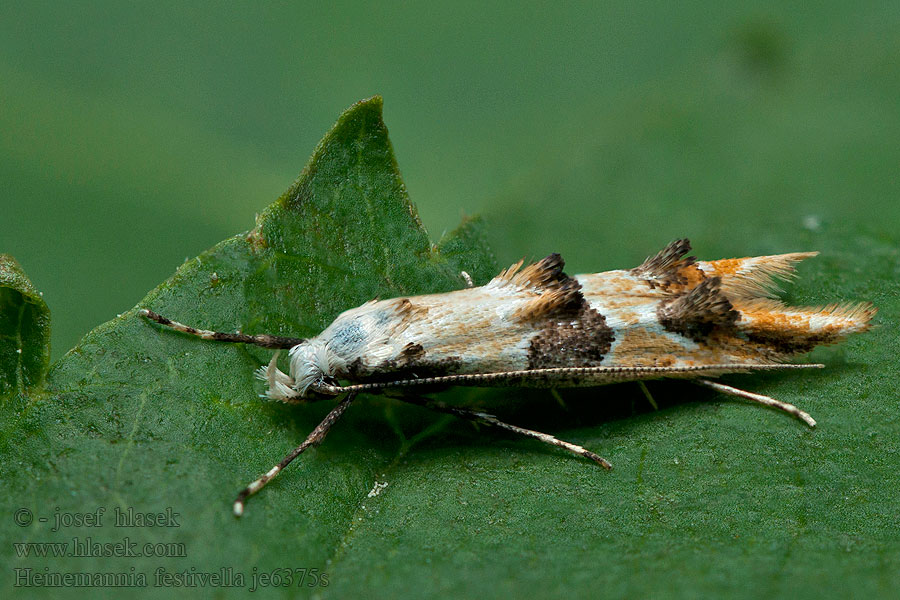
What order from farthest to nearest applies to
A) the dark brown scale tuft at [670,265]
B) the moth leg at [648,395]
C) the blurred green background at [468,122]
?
the blurred green background at [468,122] → the dark brown scale tuft at [670,265] → the moth leg at [648,395]

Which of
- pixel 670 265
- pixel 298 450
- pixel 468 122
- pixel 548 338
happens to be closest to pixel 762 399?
pixel 670 265

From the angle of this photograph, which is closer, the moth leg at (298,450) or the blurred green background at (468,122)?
the moth leg at (298,450)

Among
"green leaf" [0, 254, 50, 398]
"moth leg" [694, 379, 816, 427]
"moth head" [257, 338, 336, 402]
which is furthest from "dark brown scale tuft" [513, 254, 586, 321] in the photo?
"green leaf" [0, 254, 50, 398]

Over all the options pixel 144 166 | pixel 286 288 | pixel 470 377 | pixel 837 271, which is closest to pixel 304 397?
pixel 286 288

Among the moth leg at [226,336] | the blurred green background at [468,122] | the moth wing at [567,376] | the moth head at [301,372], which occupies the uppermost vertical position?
the blurred green background at [468,122]

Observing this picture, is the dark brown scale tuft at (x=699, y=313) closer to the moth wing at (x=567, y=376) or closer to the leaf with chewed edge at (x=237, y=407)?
the moth wing at (x=567, y=376)

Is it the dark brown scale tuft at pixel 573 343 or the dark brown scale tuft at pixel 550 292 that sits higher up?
the dark brown scale tuft at pixel 550 292

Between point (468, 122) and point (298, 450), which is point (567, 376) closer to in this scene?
point (298, 450)

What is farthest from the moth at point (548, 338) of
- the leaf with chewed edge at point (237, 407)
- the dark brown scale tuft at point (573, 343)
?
the leaf with chewed edge at point (237, 407)
